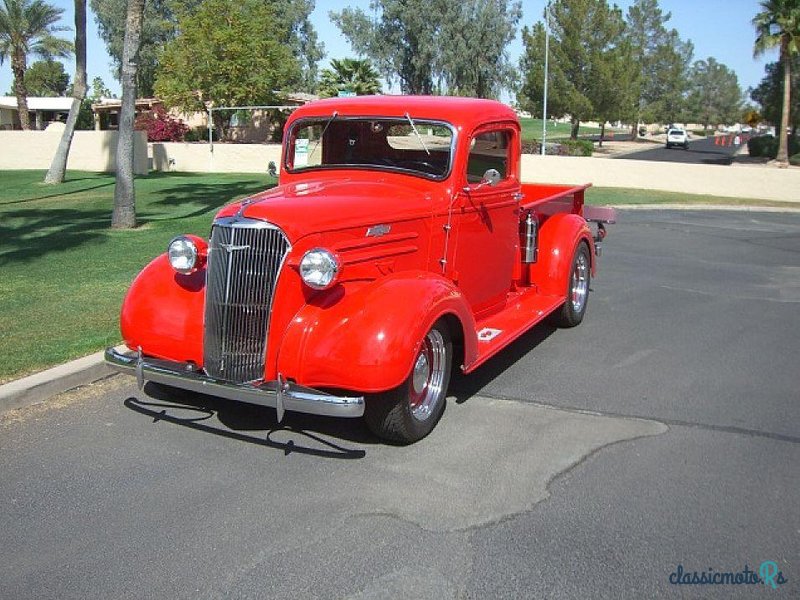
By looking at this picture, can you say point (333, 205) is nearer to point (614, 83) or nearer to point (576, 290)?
point (576, 290)

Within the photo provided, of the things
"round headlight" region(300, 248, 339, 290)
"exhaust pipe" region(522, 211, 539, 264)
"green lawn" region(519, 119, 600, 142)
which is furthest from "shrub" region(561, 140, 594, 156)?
"round headlight" region(300, 248, 339, 290)

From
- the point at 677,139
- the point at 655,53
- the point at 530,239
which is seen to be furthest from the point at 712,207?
the point at 655,53

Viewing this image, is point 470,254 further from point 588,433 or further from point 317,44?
point 317,44

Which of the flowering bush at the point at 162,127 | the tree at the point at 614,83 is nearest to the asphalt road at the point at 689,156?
the tree at the point at 614,83

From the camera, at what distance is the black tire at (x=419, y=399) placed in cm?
451

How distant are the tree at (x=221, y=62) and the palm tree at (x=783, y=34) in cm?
2390

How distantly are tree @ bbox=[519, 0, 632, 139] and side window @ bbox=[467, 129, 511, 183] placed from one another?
Answer: 41.3 metres

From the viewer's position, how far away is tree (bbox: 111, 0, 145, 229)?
12578mm

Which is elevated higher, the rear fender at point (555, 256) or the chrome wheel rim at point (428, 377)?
the rear fender at point (555, 256)

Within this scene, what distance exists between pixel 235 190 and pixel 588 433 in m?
18.0

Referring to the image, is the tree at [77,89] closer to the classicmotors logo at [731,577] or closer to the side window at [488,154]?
the side window at [488,154]

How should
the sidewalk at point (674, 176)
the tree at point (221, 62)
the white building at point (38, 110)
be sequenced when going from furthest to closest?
1. the white building at point (38, 110)
2. the tree at point (221, 62)
3. the sidewalk at point (674, 176)

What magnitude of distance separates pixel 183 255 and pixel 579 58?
151ft

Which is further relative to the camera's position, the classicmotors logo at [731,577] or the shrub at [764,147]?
the shrub at [764,147]
